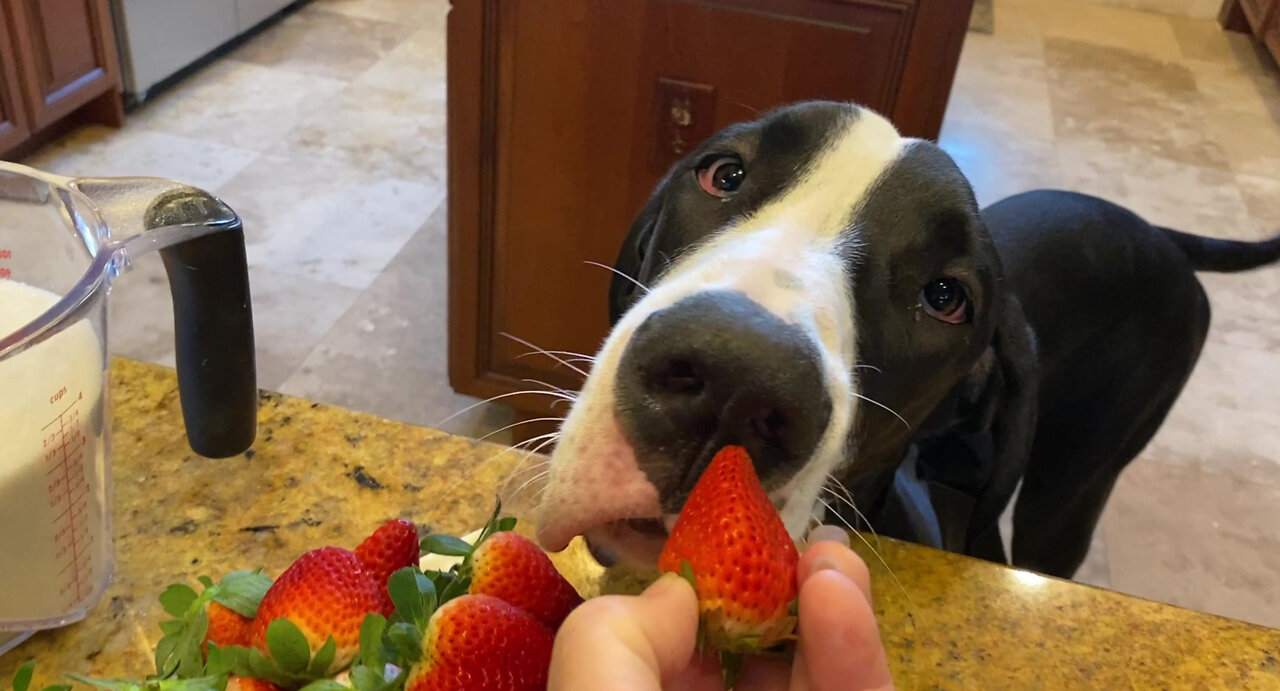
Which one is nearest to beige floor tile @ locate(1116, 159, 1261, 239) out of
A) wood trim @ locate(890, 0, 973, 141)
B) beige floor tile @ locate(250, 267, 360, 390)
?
wood trim @ locate(890, 0, 973, 141)

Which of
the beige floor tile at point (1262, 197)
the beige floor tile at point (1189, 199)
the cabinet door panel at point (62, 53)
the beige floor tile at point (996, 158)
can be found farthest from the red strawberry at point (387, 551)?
the beige floor tile at point (1262, 197)

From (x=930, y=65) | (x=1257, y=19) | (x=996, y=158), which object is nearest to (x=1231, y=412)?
(x=996, y=158)

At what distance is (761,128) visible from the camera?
1043 millimetres

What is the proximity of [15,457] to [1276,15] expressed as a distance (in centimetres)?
588

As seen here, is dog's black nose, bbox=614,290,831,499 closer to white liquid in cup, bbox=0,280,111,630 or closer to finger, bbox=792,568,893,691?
finger, bbox=792,568,893,691

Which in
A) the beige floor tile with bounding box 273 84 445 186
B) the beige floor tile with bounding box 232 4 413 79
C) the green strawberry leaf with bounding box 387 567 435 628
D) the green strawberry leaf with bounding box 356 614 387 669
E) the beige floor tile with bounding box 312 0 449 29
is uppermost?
the green strawberry leaf with bounding box 387 567 435 628

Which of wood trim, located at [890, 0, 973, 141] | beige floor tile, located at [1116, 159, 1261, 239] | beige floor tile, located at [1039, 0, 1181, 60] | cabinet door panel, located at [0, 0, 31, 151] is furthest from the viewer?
beige floor tile, located at [1039, 0, 1181, 60]

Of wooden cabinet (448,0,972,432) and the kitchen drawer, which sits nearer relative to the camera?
wooden cabinet (448,0,972,432)

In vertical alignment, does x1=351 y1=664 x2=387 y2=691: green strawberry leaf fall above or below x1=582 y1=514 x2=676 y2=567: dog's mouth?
above

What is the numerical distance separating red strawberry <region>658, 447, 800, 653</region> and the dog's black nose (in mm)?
57

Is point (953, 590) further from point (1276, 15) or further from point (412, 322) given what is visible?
point (1276, 15)

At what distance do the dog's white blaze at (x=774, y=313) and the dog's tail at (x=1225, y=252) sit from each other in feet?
4.22

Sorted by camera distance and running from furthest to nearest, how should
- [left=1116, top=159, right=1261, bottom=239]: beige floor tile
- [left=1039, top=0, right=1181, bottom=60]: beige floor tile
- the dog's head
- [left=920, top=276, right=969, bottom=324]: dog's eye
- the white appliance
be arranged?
[left=1039, top=0, right=1181, bottom=60]: beige floor tile
[left=1116, top=159, right=1261, bottom=239]: beige floor tile
the white appliance
[left=920, top=276, right=969, bottom=324]: dog's eye
the dog's head

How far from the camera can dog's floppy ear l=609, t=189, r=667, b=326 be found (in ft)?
3.77
